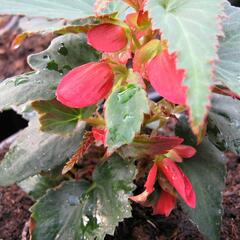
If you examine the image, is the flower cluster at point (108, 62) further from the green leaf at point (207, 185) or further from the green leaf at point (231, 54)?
the green leaf at point (207, 185)

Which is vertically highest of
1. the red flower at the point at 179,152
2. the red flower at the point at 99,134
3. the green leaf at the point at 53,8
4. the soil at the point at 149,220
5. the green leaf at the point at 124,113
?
the green leaf at the point at 53,8

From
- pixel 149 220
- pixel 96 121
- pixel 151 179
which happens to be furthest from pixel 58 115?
pixel 149 220

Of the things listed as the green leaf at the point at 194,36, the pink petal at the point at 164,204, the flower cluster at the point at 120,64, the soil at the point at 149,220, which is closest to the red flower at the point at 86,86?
the flower cluster at the point at 120,64

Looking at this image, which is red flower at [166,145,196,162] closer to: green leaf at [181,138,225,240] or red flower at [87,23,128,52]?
green leaf at [181,138,225,240]

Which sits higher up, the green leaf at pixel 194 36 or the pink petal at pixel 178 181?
the green leaf at pixel 194 36

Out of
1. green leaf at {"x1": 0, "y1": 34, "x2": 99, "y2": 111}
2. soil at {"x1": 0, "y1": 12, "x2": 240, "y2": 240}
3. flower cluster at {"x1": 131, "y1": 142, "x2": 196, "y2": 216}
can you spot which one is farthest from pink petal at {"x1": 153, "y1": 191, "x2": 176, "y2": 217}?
green leaf at {"x1": 0, "y1": 34, "x2": 99, "y2": 111}
